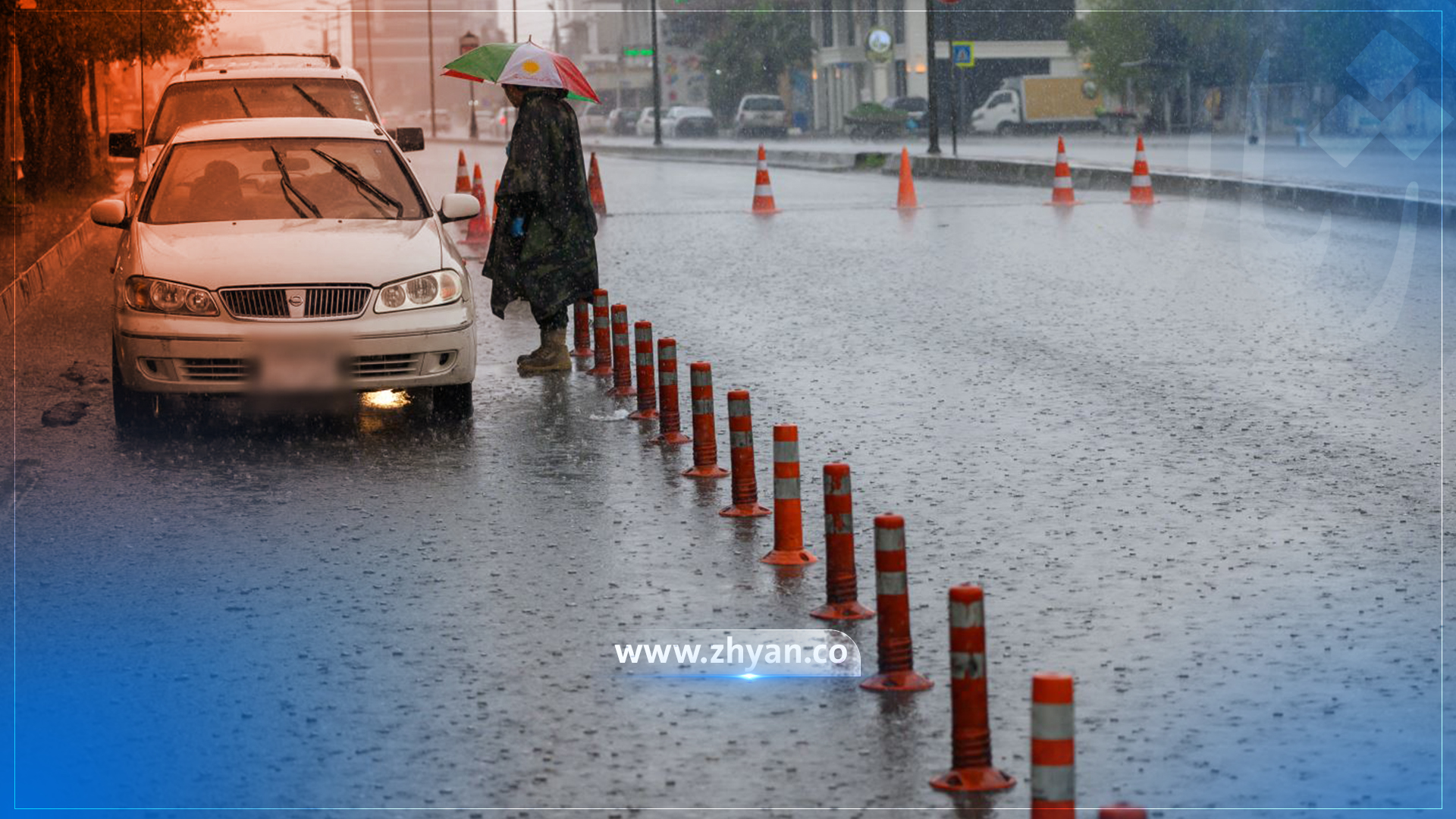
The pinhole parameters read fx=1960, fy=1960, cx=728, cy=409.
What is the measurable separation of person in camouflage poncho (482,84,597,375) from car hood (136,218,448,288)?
47.4 inches

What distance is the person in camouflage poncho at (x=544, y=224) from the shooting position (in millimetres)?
10969

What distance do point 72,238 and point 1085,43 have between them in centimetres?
4760

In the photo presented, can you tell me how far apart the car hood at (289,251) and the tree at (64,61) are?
15841 mm

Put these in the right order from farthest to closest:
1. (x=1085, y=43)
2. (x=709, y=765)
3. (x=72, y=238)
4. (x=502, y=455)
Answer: (x=1085, y=43) < (x=72, y=238) < (x=502, y=455) < (x=709, y=765)

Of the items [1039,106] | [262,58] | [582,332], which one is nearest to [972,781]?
[582,332]

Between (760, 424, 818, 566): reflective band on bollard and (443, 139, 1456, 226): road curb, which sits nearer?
(760, 424, 818, 566): reflective band on bollard

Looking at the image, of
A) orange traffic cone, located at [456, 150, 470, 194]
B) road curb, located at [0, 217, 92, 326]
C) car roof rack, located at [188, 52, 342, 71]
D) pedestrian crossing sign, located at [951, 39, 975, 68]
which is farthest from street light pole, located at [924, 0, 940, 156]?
car roof rack, located at [188, 52, 342, 71]

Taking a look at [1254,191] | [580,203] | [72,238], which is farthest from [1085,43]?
[580,203]

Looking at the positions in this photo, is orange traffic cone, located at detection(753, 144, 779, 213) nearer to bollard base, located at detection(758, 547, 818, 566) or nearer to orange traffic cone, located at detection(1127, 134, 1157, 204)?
orange traffic cone, located at detection(1127, 134, 1157, 204)

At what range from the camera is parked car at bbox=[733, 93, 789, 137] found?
218 feet

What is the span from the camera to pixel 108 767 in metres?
4.59

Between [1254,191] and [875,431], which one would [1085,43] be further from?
[875,431]

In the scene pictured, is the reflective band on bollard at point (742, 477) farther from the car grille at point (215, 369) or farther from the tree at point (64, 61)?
the tree at point (64, 61)

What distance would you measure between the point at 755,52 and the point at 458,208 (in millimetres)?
72499
